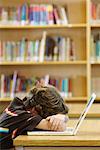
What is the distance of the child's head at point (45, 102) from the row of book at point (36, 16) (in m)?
2.45

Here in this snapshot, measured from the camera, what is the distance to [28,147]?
165 centimetres

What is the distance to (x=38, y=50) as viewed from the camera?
445 centimetres

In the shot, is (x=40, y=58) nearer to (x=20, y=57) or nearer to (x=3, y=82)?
(x=20, y=57)

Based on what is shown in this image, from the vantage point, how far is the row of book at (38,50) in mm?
4430

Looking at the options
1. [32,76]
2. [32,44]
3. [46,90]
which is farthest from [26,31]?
[46,90]

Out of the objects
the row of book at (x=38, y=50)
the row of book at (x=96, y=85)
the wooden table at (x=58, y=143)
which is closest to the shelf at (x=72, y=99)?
the row of book at (x=96, y=85)

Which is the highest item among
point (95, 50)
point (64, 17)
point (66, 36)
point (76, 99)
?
point (64, 17)

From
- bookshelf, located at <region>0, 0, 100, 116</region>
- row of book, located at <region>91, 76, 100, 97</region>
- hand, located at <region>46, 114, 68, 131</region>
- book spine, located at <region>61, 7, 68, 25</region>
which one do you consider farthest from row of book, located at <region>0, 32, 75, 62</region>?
hand, located at <region>46, 114, 68, 131</region>

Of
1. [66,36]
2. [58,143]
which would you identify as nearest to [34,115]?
[58,143]

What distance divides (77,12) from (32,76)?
38.4 inches

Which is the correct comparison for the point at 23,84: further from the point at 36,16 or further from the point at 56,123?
the point at 56,123

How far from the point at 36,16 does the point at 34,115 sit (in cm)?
265

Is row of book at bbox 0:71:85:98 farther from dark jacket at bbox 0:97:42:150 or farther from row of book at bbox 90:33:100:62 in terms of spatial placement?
dark jacket at bbox 0:97:42:150

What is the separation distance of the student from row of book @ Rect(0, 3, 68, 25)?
241 centimetres
